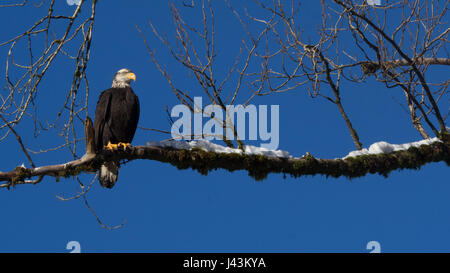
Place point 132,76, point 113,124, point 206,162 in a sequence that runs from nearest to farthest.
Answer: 1. point 206,162
2. point 113,124
3. point 132,76

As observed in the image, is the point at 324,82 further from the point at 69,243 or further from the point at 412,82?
the point at 69,243

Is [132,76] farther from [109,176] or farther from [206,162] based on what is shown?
[206,162]

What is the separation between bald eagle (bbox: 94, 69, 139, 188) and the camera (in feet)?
17.5

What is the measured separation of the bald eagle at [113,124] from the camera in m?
5.34

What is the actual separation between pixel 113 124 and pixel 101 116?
0.61 ft

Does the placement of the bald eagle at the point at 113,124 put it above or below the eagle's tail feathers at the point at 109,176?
above

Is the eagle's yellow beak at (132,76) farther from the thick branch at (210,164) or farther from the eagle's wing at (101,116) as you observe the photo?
the thick branch at (210,164)

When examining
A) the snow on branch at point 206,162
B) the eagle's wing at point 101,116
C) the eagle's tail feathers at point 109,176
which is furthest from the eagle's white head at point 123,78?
the snow on branch at point 206,162

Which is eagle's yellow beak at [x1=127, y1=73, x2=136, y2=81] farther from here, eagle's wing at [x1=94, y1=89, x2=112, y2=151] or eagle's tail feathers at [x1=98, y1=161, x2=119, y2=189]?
eagle's tail feathers at [x1=98, y1=161, x2=119, y2=189]

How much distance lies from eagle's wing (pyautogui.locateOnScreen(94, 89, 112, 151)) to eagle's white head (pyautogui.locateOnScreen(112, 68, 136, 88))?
2.02ft

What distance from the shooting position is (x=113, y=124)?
211 inches

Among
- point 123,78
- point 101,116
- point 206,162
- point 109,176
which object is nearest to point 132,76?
point 123,78

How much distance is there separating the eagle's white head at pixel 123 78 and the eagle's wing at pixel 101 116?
24.2 inches

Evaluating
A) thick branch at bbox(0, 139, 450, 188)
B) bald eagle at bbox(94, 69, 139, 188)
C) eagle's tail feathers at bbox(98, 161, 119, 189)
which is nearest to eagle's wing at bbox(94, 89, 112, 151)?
bald eagle at bbox(94, 69, 139, 188)
